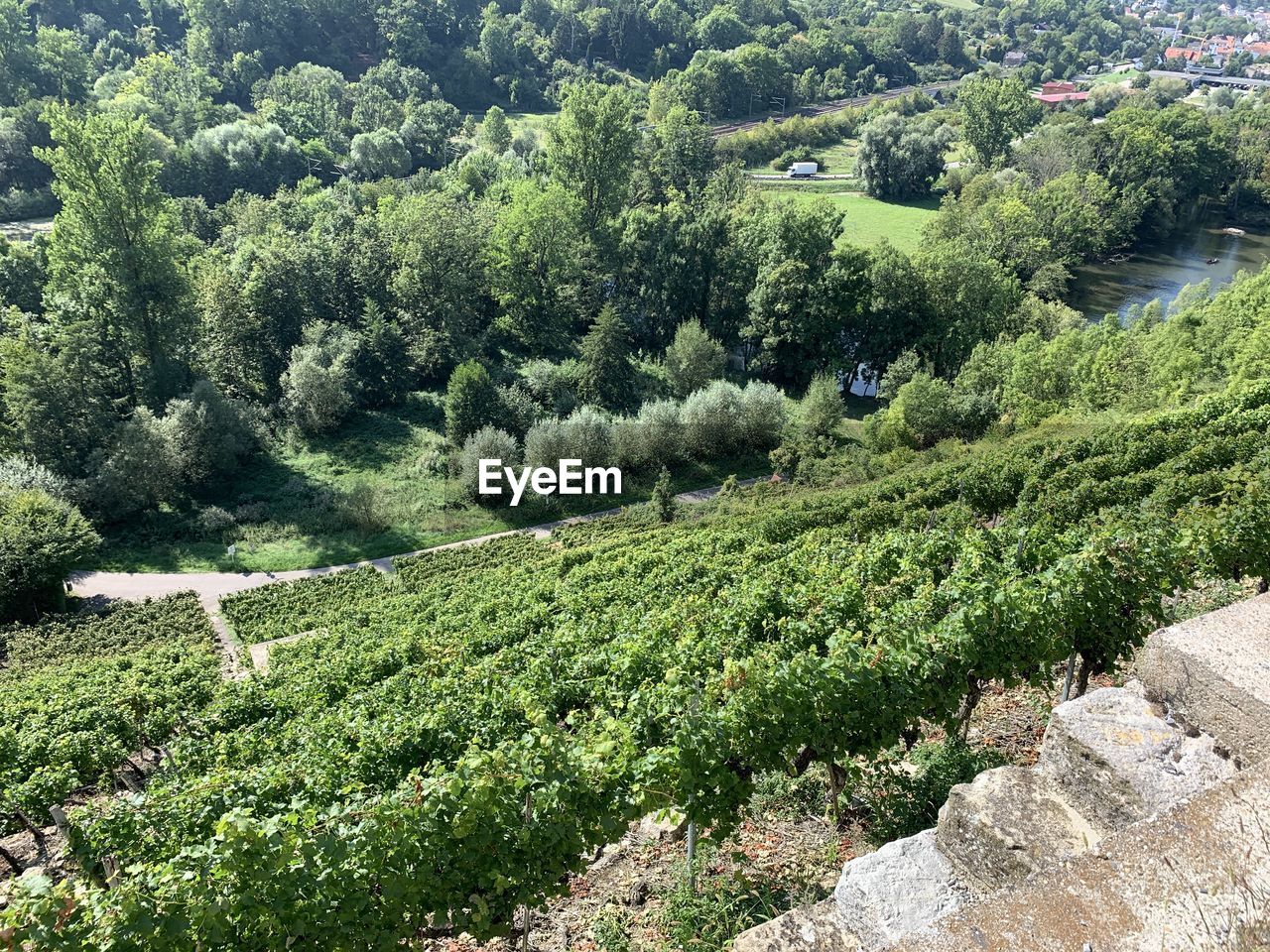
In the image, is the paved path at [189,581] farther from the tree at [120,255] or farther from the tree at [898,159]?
the tree at [898,159]

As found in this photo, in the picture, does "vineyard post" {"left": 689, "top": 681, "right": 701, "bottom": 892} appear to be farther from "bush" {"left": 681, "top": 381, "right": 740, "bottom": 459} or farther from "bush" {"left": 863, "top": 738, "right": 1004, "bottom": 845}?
"bush" {"left": 681, "top": 381, "right": 740, "bottom": 459}

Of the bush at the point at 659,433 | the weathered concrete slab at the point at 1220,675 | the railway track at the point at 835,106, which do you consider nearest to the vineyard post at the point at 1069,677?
the weathered concrete slab at the point at 1220,675

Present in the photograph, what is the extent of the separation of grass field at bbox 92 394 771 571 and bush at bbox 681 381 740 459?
0.82 m

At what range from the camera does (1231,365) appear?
31281mm

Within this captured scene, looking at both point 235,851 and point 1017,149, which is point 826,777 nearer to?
point 235,851

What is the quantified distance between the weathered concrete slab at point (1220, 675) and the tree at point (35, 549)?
32441 mm

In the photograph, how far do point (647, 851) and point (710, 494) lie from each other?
2908cm

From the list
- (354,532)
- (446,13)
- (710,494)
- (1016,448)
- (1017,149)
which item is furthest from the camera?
(446,13)

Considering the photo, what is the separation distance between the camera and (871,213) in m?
77.2

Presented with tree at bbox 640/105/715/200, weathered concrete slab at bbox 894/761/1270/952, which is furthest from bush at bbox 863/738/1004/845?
tree at bbox 640/105/715/200

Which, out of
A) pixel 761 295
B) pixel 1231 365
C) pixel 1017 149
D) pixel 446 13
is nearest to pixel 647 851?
pixel 1231 365

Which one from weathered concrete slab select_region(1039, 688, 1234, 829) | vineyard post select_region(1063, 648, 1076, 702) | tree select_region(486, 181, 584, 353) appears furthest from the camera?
tree select_region(486, 181, 584, 353)

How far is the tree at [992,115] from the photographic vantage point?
81000 millimetres

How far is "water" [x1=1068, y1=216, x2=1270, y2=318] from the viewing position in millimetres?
63938
